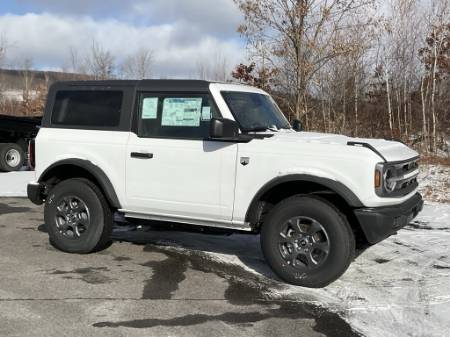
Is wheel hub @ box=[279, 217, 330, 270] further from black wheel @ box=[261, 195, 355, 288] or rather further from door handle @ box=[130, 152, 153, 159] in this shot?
door handle @ box=[130, 152, 153, 159]

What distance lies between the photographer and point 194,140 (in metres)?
5.43

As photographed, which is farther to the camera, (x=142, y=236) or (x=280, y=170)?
(x=142, y=236)

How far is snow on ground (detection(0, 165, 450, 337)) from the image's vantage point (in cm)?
418

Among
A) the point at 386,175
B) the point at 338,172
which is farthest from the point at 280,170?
the point at 386,175

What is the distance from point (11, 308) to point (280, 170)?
A: 8.48 ft

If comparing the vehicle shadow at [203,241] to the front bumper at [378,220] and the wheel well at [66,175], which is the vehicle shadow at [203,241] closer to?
the wheel well at [66,175]

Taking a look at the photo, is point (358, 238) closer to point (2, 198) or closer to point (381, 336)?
point (381, 336)

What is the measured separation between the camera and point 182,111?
5594mm

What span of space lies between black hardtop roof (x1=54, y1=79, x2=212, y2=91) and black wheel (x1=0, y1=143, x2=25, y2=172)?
9372 millimetres

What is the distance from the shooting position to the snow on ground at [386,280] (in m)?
4.18

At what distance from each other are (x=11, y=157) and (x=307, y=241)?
12.0 m

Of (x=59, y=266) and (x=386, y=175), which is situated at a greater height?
(x=386, y=175)

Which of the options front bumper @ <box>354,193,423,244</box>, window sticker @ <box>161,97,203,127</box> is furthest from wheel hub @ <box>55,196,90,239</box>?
front bumper @ <box>354,193,423,244</box>

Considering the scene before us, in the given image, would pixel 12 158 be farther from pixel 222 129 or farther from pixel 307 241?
pixel 307 241
